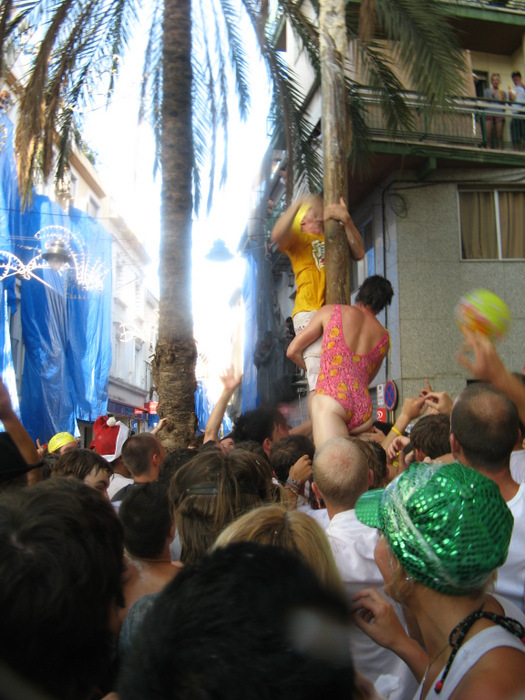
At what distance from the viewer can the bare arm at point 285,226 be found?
4.77 m

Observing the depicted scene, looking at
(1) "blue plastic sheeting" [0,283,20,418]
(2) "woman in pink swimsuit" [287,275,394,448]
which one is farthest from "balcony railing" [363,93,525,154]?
(2) "woman in pink swimsuit" [287,275,394,448]

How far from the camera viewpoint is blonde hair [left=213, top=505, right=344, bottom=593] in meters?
1.74

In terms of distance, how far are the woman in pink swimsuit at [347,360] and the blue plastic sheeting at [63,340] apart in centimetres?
1081

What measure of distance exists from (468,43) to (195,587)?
50.6 feet

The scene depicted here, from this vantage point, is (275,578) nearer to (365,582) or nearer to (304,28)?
(365,582)

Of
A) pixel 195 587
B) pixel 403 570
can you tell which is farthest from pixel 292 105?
pixel 195 587

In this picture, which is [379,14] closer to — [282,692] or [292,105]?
[292,105]

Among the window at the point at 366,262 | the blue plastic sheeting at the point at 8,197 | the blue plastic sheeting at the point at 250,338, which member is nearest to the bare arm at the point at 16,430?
the blue plastic sheeting at the point at 8,197

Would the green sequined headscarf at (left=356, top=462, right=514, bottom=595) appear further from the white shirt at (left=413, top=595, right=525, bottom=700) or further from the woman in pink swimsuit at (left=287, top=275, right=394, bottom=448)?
the woman in pink swimsuit at (left=287, top=275, right=394, bottom=448)

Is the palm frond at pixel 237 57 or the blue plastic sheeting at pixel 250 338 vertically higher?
the palm frond at pixel 237 57

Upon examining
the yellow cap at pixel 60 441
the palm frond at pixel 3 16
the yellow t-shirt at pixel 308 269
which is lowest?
the yellow cap at pixel 60 441

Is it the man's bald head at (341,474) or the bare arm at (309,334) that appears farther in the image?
the bare arm at (309,334)

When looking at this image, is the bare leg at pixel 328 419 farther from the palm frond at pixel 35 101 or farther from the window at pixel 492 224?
the window at pixel 492 224

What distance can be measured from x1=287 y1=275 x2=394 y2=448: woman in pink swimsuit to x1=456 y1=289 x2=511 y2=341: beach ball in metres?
1.39
